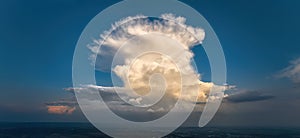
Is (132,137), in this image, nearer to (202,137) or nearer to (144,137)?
(144,137)

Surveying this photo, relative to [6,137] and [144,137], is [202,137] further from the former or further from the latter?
[6,137]

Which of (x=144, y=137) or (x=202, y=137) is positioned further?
(x=202, y=137)

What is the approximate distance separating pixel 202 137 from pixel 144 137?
120 ft

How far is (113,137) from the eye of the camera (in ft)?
511

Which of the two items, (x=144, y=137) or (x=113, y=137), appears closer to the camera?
(x=144, y=137)

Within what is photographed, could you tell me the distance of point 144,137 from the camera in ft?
397

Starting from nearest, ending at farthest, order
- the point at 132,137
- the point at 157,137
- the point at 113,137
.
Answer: the point at 132,137 < the point at 157,137 < the point at 113,137

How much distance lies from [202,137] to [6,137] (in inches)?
4087

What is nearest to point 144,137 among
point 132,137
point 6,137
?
point 132,137

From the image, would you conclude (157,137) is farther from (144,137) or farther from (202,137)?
(202,137)

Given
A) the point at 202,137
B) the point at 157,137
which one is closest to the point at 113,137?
the point at 157,137

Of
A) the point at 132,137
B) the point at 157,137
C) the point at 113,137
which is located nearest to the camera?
the point at 132,137

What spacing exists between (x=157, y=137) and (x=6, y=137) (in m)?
78.8

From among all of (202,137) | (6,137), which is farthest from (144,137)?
(6,137)
